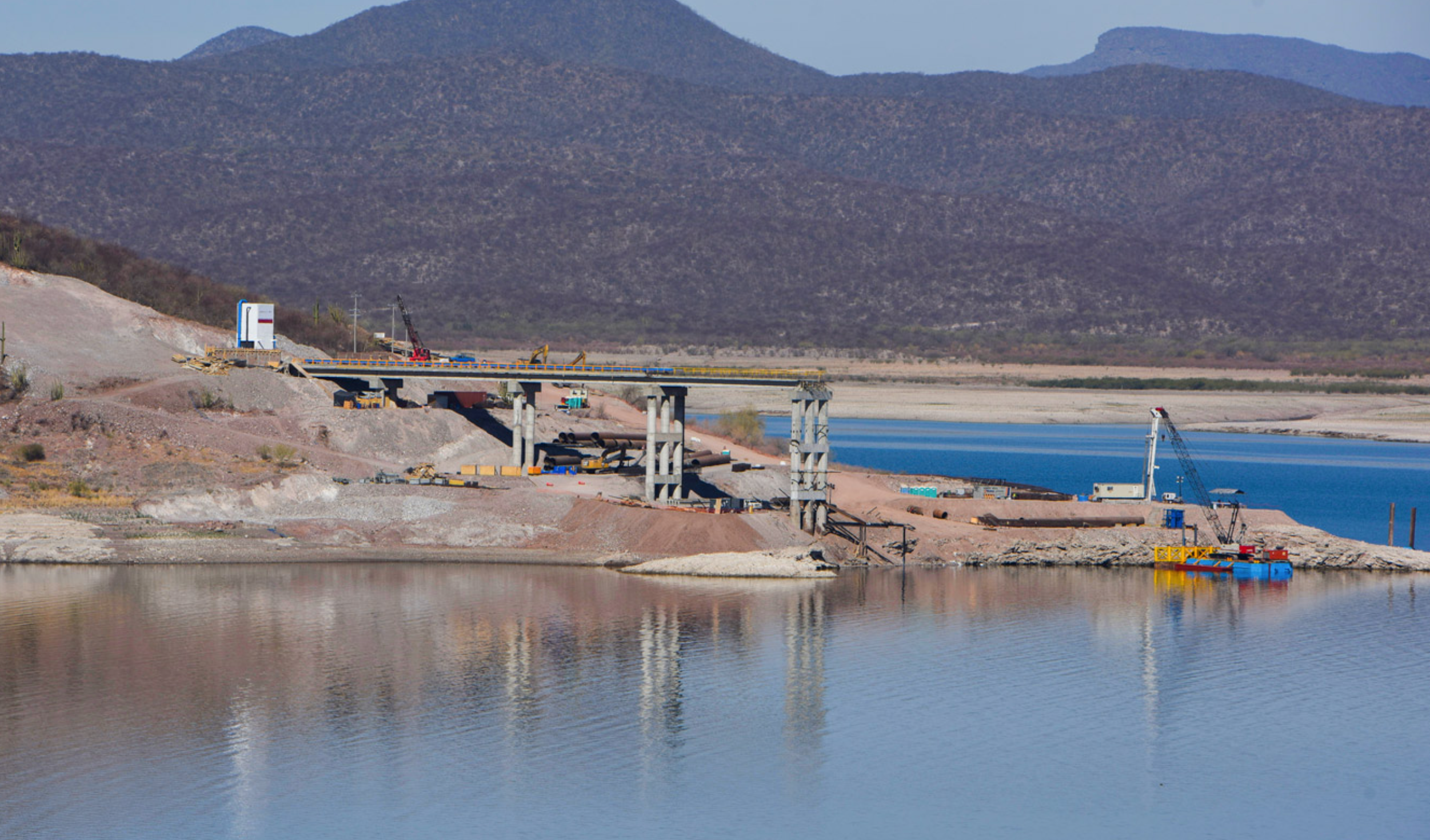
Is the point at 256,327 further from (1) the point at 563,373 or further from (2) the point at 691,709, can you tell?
(2) the point at 691,709

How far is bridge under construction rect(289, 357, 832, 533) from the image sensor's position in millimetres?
Answer: 84375

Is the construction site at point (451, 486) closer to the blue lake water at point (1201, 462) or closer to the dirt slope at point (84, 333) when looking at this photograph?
the dirt slope at point (84, 333)

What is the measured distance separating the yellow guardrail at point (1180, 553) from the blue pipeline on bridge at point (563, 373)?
19853 mm

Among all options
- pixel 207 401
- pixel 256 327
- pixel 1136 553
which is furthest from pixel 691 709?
pixel 256 327

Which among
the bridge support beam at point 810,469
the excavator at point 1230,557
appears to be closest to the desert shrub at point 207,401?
the bridge support beam at point 810,469

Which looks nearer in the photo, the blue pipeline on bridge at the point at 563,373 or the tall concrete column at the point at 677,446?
the blue pipeline on bridge at the point at 563,373

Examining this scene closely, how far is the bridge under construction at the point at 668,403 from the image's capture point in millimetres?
84375

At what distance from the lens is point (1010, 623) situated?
6800 centimetres

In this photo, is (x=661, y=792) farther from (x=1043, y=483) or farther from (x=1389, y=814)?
(x=1043, y=483)

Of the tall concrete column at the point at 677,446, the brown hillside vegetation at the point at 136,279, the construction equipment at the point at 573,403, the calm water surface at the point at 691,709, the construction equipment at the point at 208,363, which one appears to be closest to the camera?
the calm water surface at the point at 691,709

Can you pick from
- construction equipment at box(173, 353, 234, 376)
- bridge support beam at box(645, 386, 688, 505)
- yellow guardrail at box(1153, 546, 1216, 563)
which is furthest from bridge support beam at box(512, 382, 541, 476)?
yellow guardrail at box(1153, 546, 1216, 563)

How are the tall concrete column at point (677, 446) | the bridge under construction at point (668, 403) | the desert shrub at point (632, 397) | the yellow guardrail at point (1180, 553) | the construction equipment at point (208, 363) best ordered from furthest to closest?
the desert shrub at point (632, 397) < the construction equipment at point (208, 363) < the tall concrete column at point (677, 446) < the bridge under construction at point (668, 403) < the yellow guardrail at point (1180, 553)

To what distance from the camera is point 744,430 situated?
12550cm

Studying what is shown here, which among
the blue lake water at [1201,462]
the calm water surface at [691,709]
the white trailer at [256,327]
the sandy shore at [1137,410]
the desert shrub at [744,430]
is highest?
the white trailer at [256,327]
